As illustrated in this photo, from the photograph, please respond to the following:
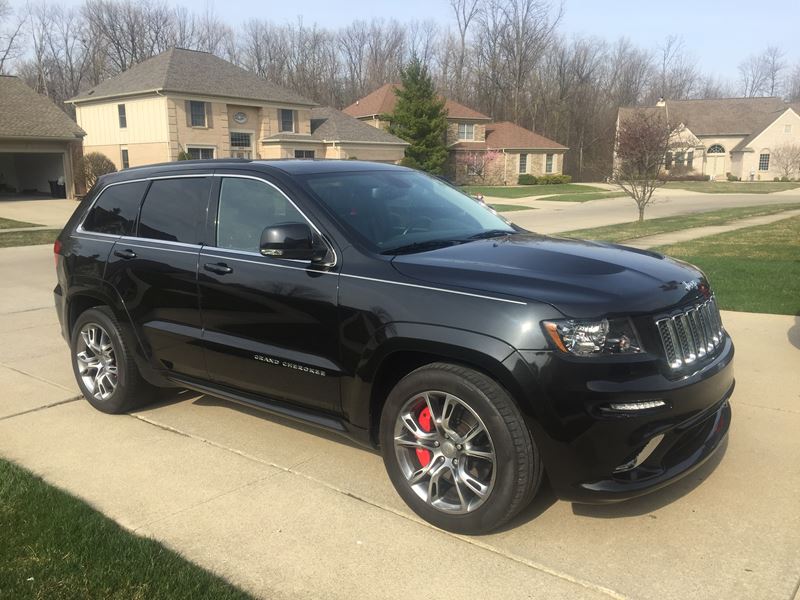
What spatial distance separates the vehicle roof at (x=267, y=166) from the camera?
4285 millimetres

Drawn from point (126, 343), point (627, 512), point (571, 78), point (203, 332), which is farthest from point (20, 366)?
point (571, 78)

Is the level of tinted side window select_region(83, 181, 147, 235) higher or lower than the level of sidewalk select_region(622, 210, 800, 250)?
higher

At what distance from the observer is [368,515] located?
362cm

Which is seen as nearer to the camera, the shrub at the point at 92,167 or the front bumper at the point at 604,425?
the front bumper at the point at 604,425

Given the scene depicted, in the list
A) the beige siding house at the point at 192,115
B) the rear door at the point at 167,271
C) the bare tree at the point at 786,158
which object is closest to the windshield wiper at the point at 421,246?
the rear door at the point at 167,271

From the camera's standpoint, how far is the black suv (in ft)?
10.0

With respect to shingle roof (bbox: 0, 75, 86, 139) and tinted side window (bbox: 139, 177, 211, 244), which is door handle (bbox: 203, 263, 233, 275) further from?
shingle roof (bbox: 0, 75, 86, 139)

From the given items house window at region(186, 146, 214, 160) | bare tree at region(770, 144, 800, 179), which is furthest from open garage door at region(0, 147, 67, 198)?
bare tree at region(770, 144, 800, 179)

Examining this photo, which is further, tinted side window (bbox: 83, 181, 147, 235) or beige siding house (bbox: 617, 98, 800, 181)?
beige siding house (bbox: 617, 98, 800, 181)

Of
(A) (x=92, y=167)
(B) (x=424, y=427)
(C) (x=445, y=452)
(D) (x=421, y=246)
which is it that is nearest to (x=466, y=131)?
(A) (x=92, y=167)

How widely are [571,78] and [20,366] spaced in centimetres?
7789

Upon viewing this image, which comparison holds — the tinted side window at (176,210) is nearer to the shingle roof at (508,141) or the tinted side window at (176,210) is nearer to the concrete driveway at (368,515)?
the concrete driveway at (368,515)

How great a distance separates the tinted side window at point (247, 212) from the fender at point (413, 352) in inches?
40.7

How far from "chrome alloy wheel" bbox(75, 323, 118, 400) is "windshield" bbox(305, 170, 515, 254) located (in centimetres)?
219
